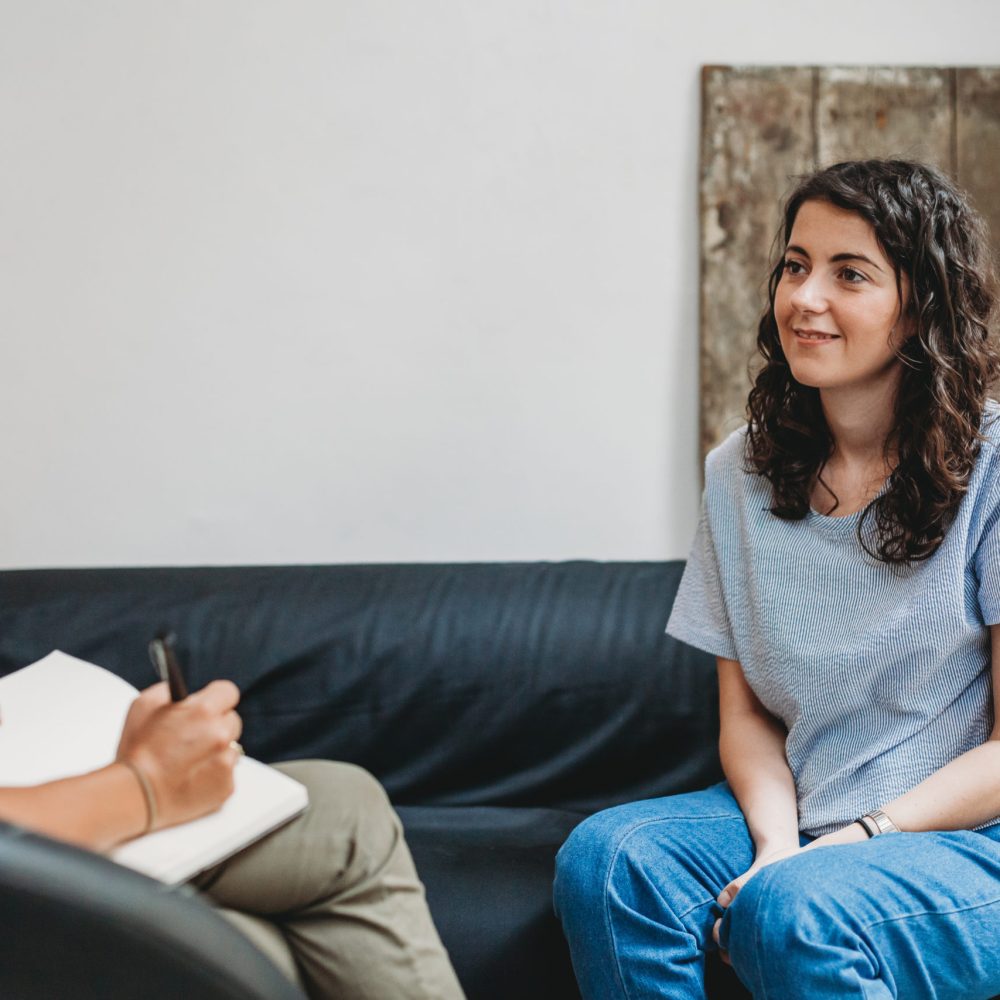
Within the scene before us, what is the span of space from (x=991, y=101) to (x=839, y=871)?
1.53 metres

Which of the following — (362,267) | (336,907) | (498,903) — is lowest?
(498,903)

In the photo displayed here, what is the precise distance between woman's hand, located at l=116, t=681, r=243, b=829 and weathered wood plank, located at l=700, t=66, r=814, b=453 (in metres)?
1.36

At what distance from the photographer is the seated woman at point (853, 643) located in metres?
1.25

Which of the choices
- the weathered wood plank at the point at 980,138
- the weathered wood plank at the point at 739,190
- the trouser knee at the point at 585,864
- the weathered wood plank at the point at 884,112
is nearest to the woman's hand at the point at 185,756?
the trouser knee at the point at 585,864

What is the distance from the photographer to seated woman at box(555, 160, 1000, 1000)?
1.25m

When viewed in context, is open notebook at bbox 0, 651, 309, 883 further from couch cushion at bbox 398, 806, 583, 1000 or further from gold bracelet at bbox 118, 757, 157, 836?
couch cushion at bbox 398, 806, 583, 1000

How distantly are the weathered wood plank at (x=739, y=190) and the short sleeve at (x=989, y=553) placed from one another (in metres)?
0.73

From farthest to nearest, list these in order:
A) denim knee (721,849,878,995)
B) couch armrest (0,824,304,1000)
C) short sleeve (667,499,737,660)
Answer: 1. short sleeve (667,499,737,660)
2. denim knee (721,849,878,995)
3. couch armrest (0,824,304,1000)

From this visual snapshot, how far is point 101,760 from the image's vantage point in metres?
1.24

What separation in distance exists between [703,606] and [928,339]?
461mm

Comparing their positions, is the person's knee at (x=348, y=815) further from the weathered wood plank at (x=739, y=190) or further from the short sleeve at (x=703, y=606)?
the weathered wood plank at (x=739, y=190)

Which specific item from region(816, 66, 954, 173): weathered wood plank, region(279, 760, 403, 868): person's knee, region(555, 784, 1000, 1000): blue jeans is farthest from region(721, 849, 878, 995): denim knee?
region(816, 66, 954, 173): weathered wood plank

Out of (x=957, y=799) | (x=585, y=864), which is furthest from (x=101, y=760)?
(x=957, y=799)

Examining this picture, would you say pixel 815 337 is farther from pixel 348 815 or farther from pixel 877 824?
pixel 348 815
